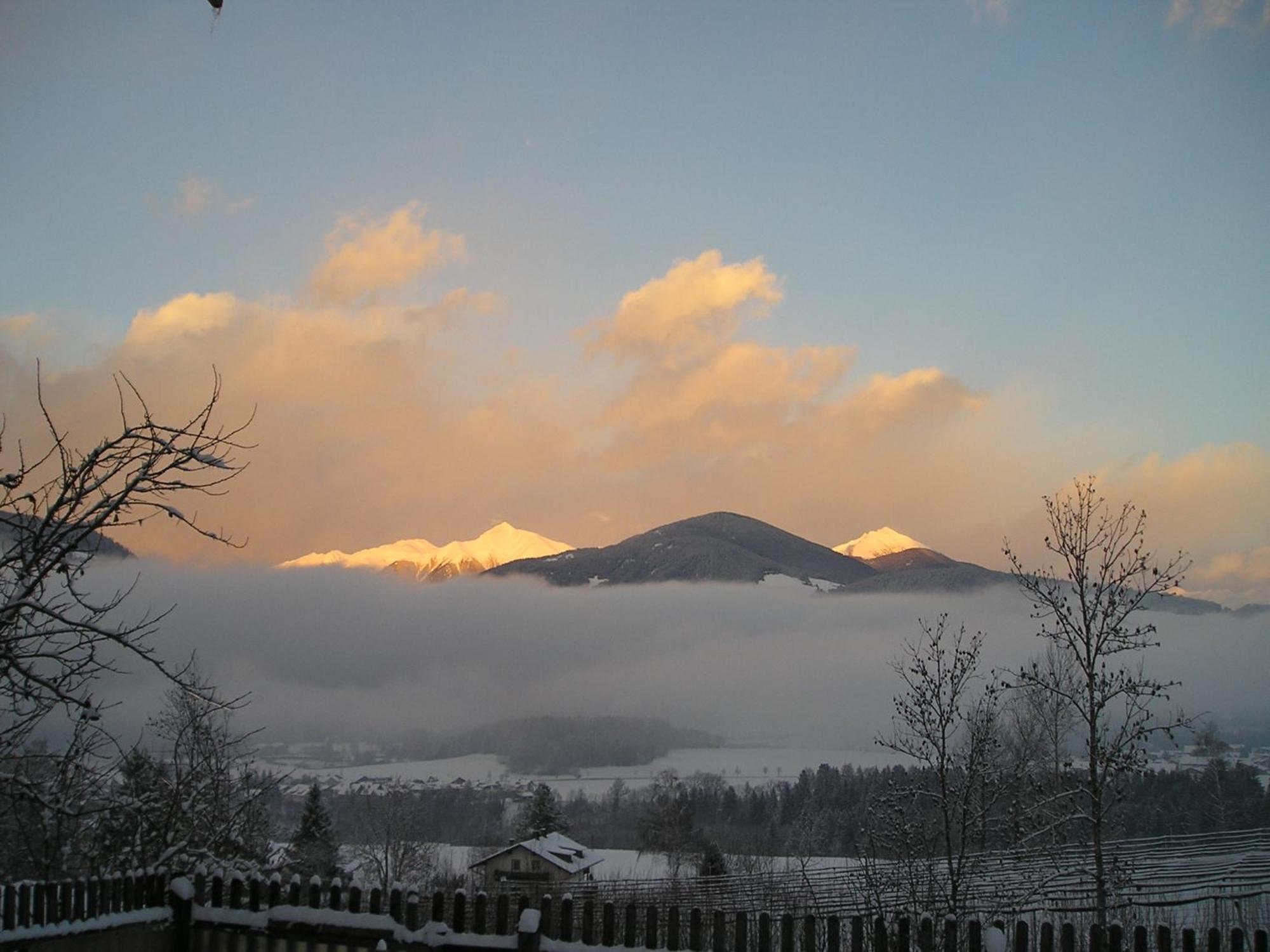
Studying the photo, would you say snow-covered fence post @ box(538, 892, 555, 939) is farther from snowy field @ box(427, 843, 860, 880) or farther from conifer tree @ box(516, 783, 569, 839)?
conifer tree @ box(516, 783, 569, 839)

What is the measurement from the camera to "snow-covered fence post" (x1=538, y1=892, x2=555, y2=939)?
6199 millimetres

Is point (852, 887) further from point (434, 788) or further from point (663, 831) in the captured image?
point (434, 788)

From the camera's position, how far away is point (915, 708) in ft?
Result: 36.9

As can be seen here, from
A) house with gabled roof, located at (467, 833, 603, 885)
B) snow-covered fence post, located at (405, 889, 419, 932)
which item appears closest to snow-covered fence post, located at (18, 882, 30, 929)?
snow-covered fence post, located at (405, 889, 419, 932)

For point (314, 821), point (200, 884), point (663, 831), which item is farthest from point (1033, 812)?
point (663, 831)

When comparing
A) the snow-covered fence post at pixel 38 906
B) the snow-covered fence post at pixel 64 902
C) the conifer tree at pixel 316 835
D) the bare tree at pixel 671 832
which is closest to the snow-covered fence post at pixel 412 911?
the snow-covered fence post at pixel 64 902

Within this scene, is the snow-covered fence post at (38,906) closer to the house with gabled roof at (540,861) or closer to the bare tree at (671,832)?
the house with gabled roof at (540,861)

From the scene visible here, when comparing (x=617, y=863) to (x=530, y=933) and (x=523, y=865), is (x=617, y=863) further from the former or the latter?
(x=530, y=933)

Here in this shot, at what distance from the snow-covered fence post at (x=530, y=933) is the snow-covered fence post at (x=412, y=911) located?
2.66 feet

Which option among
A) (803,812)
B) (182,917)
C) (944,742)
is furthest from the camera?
(803,812)

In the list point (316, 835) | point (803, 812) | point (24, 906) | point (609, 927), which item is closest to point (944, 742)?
point (609, 927)

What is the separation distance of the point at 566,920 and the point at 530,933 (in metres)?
0.25

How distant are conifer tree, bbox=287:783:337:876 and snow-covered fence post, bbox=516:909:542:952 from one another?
Result: 38.7m

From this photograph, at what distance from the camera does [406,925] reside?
6559 mm
